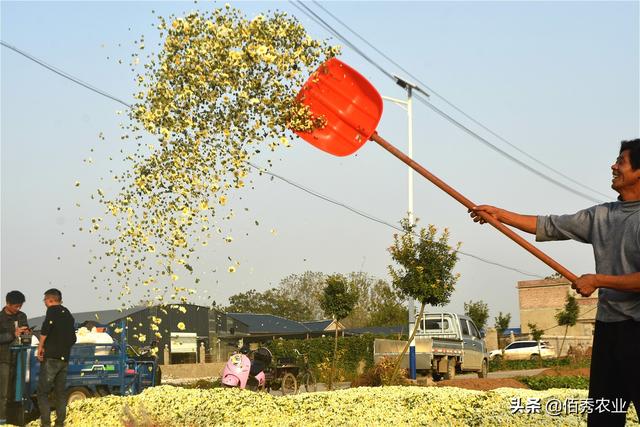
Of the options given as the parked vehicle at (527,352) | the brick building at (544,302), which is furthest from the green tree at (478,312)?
the brick building at (544,302)

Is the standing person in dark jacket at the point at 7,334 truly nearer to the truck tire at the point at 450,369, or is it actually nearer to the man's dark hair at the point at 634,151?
the man's dark hair at the point at 634,151

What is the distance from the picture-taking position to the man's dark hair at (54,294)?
10703 mm

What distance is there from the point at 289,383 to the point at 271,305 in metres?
68.0

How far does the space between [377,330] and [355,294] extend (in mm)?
35008

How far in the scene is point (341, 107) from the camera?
24.5ft

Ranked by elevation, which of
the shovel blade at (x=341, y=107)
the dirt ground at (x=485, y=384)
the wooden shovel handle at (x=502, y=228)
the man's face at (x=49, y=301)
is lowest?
the dirt ground at (x=485, y=384)

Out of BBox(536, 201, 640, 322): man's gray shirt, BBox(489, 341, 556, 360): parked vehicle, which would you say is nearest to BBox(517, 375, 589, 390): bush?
BBox(536, 201, 640, 322): man's gray shirt

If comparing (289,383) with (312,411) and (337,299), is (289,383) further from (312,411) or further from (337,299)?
(312,411)

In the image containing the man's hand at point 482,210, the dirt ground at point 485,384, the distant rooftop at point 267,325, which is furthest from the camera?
the distant rooftop at point 267,325

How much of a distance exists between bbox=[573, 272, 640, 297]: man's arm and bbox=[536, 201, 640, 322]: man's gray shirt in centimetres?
8

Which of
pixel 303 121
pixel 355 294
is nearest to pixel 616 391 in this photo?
pixel 303 121

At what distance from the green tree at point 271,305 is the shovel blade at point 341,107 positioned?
72094 mm

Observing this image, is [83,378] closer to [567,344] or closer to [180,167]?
[180,167]

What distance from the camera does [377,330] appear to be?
62188mm
